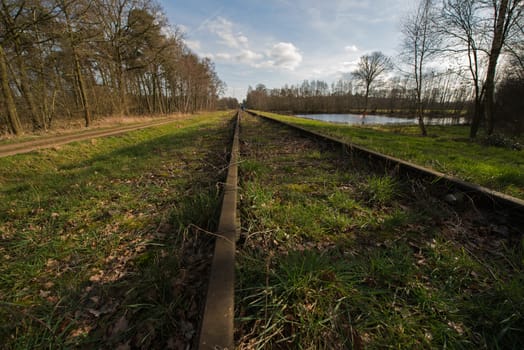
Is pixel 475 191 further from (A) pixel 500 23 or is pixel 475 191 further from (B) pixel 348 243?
(A) pixel 500 23

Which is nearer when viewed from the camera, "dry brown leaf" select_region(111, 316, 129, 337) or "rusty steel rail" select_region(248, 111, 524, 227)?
"dry brown leaf" select_region(111, 316, 129, 337)

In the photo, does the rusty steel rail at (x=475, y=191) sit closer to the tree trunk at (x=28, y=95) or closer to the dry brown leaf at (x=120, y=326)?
the dry brown leaf at (x=120, y=326)

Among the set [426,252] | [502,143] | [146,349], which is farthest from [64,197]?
[502,143]

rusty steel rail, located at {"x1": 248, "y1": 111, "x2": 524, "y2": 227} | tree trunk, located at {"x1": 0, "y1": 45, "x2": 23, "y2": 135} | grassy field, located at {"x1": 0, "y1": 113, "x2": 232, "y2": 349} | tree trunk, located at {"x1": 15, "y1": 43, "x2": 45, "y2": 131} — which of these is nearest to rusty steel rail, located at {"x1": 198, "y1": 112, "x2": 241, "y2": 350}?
grassy field, located at {"x1": 0, "y1": 113, "x2": 232, "y2": 349}

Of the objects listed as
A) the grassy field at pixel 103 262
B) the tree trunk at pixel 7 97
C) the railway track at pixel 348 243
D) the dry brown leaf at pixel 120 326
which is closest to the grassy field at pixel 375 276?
the railway track at pixel 348 243

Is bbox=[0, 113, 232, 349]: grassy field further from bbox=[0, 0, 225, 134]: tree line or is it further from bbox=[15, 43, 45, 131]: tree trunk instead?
bbox=[15, 43, 45, 131]: tree trunk

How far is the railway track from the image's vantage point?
105 centimetres

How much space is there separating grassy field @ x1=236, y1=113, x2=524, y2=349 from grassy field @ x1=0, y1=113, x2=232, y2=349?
0.47 m

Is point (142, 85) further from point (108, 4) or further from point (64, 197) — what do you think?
point (64, 197)

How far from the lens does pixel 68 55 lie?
1283cm

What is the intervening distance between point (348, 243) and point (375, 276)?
0.43 m

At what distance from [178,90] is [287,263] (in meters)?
46.3

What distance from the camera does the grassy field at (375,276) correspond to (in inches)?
41.2

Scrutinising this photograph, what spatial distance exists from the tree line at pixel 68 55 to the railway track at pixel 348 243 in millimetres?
14100
